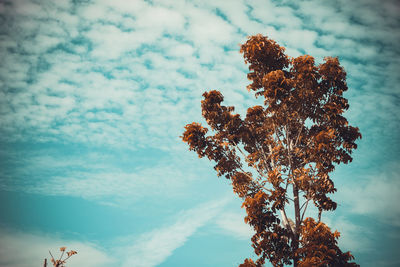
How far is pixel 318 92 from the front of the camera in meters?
10.2

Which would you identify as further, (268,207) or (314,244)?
(268,207)

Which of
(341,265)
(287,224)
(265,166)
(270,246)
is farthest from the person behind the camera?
(265,166)

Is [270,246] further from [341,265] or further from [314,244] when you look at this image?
[341,265]

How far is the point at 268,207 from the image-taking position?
920cm

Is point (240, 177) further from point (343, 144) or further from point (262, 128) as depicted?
point (343, 144)

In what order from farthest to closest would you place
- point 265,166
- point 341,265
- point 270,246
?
point 265,166
point 270,246
point 341,265

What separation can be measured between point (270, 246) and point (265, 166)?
3.11 m

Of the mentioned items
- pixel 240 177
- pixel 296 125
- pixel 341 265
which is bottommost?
pixel 341 265

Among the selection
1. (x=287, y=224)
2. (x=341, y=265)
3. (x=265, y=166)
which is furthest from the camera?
(x=265, y=166)

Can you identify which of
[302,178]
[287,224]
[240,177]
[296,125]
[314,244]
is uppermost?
[296,125]

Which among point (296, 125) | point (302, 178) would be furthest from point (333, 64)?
point (302, 178)

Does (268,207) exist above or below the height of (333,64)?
below

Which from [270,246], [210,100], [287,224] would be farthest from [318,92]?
[270,246]

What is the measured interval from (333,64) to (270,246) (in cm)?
697
